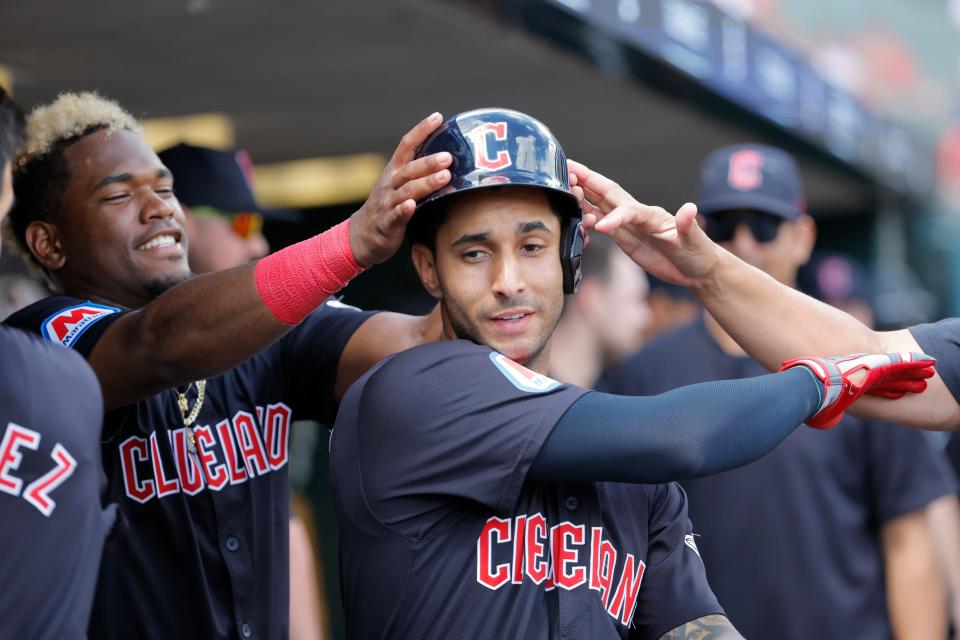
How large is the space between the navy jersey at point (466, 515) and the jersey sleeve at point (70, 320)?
710 mm

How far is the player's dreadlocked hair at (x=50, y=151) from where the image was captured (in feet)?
11.7

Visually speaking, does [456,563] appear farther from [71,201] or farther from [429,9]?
[429,9]

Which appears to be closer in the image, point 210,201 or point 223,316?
point 223,316

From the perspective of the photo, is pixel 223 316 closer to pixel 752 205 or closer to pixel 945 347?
pixel 945 347

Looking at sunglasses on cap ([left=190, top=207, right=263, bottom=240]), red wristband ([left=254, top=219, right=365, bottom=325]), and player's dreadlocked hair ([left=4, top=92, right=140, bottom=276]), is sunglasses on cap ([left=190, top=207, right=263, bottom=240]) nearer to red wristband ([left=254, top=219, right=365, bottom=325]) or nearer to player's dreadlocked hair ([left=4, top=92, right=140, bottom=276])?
player's dreadlocked hair ([left=4, top=92, right=140, bottom=276])

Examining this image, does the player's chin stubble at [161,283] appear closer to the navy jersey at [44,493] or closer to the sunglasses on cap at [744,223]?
the navy jersey at [44,493]

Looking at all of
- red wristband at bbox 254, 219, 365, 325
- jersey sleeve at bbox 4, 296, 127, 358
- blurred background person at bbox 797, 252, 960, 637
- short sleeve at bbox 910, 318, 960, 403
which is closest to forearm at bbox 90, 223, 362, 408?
red wristband at bbox 254, 219, 365, 325

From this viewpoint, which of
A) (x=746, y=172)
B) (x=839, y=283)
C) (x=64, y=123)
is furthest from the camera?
(x=839, y=283)

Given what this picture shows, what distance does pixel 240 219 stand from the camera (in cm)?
500

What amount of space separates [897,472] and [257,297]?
94.0 inches

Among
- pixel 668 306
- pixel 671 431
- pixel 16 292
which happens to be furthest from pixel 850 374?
pixel 668 306

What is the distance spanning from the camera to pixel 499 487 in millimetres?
2543

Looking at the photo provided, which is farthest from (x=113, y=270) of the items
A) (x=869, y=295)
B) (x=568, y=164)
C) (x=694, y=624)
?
(x=869, y=295)

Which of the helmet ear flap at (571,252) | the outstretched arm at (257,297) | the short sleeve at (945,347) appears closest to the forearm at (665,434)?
the helmet ear flap at (571,252)
